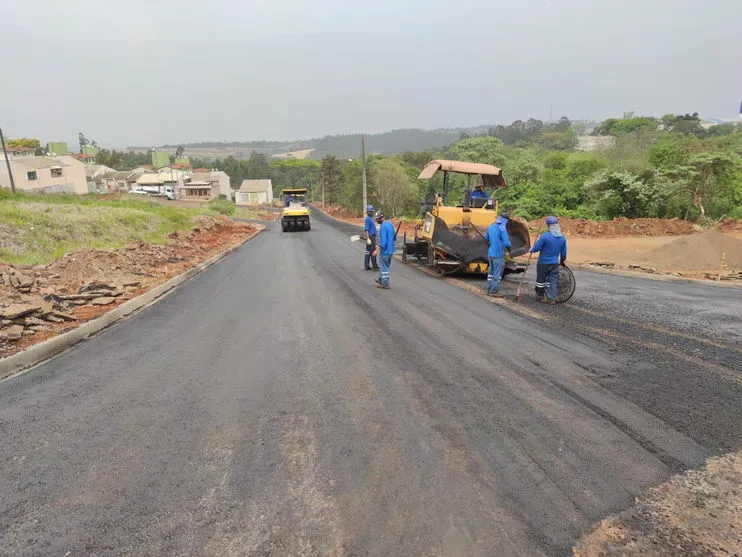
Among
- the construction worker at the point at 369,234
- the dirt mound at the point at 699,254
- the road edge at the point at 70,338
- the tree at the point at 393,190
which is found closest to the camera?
the road edge at the point at 70,338

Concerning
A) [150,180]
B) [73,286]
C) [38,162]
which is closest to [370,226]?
[73,286]

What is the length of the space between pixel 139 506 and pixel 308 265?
37.5 feet

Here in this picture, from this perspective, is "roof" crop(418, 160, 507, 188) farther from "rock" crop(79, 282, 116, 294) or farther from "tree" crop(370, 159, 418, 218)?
"tree" crop(370, 159, 418, 218)

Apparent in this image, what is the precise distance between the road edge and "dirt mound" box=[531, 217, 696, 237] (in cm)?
2016

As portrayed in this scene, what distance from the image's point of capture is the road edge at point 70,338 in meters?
5.24

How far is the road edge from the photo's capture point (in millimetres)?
5238

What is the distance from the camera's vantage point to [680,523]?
2740 millimetres

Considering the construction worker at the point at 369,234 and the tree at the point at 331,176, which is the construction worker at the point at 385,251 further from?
the tree at the point at 331,176

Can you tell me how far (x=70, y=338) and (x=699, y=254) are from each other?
1712 centimetres

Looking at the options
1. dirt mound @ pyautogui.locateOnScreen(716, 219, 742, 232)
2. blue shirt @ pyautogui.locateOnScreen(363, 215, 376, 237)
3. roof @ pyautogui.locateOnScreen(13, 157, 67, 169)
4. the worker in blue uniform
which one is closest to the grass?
blue shirt @ pyautogui.locateOnScreen(363, 215, 376, 237)

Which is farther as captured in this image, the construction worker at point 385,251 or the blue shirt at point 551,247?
the construction worker at point 385,251

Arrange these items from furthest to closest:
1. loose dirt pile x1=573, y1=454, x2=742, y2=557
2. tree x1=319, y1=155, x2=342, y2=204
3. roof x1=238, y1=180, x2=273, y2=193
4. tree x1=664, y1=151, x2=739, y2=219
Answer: roof x1=238, y1=180, x2=273, y2=193 → tree x1=319, y1=155, x2=342, y2=204 → tree x1=664, y1=151, x2=739, y2=219 → loose dirt pile x1=573, y1=454, x2=742, y2=557

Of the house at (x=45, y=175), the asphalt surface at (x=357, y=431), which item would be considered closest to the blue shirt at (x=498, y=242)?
the asphalt surface at (x=357, y=431)

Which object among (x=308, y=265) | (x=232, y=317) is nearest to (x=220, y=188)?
(x=308, y=265)
